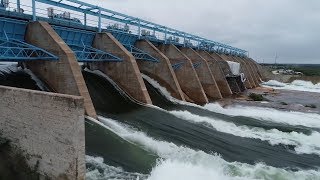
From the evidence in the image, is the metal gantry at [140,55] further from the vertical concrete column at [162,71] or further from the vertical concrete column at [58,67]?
the vertical concrete column at [58,67]

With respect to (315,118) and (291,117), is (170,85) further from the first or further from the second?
(315,118)

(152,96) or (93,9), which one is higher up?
(93,9)

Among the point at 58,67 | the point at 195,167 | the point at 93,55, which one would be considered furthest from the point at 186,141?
the point at 93,55

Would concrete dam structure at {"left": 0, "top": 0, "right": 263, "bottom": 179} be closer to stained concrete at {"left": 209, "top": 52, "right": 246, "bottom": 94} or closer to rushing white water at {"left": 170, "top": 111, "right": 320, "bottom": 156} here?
stained concrete at {"left": 209, "top": 52, "right": 246, "bottom": 94}

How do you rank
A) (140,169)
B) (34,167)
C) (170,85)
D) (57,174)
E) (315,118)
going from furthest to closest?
(170,85) < (315,118) < (140,169) < (34,167) < (57,174)

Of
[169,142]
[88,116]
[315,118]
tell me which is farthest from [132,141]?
[315,118]

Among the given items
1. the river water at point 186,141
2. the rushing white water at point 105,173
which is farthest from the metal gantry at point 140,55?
the rushing white water at point 105,173

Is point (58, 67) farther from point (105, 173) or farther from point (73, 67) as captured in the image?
point (105, 173)

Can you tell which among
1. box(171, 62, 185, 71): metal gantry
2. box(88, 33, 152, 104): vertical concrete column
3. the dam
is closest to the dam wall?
the dam

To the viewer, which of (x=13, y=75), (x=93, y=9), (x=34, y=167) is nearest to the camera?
(x=34, y=167)
